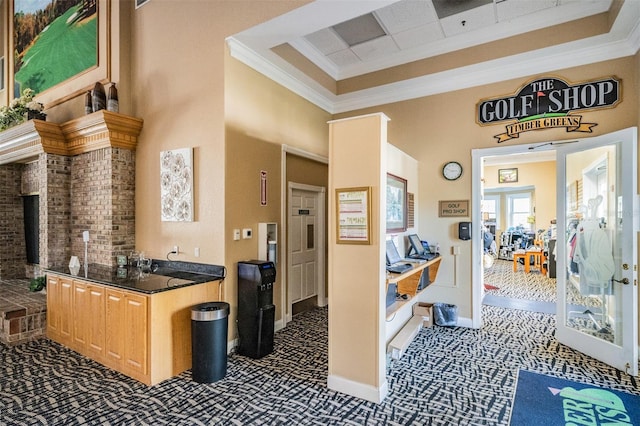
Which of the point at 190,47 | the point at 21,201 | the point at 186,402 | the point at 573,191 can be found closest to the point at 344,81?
the point at 190,47

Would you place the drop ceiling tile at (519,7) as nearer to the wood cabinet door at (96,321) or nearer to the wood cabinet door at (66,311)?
the wood cabinet door at (96,321)

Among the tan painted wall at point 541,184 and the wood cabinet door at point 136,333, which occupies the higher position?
the tan painted wall at point 541,184

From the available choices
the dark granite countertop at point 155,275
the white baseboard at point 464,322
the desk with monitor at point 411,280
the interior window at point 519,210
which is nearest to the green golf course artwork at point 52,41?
the dark granite countertop at point 155,275

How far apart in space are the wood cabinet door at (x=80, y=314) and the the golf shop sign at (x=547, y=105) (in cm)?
573

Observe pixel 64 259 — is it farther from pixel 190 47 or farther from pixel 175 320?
pixel 190 47

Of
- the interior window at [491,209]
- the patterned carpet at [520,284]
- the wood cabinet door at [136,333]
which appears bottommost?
the patterned carpet at [520,284]

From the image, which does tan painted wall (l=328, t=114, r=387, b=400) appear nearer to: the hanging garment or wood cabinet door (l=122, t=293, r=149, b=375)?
wood cabinet door (l=122, t=293, r=149, b=375)

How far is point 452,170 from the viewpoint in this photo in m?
4.87

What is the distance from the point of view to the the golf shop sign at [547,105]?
3.93 meters

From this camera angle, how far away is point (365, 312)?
9.39 ft

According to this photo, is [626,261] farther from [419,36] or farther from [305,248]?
[305,248]

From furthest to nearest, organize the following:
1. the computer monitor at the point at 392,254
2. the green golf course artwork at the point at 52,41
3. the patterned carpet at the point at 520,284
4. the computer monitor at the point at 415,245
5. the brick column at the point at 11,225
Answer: the patterned carpet at the point at 520,284
the brick column at the point at 11,225
the green golf course artwork at the point at 52,41
the computer monitor at the point at 415,245
the computer monitor at the point at 392,254

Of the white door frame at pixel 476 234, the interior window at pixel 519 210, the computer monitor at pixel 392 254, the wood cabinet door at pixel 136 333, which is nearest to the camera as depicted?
the wood cabinet door at pixel 136 333

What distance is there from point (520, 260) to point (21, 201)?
1334 cm
